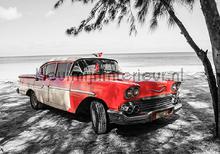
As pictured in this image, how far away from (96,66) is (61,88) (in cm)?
102

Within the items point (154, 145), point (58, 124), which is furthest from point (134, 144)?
point (58, 124)

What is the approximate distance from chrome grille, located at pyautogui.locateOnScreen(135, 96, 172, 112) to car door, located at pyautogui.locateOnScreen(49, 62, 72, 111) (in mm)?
1902

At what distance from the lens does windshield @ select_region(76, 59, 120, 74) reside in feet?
18.0

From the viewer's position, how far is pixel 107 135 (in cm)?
470

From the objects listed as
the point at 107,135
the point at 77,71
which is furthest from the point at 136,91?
the point at 77,71

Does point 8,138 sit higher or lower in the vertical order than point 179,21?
lower

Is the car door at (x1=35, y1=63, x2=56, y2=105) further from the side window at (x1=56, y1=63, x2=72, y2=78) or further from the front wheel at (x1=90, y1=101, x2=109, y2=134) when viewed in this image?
the front wheel at (x1=90, y1=101, x2=109, y2=134)

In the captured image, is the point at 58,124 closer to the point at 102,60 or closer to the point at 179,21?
the point at 102,60

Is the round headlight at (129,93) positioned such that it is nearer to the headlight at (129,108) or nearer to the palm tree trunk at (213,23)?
the headlight at (129,108)

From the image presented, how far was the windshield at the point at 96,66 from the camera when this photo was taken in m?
5.49

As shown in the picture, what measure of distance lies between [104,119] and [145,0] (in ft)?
9.35

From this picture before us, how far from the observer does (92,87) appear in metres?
4.75

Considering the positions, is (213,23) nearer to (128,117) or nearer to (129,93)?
(129,93)

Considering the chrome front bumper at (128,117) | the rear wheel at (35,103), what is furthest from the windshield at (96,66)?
the rear wheel at (35,103)
